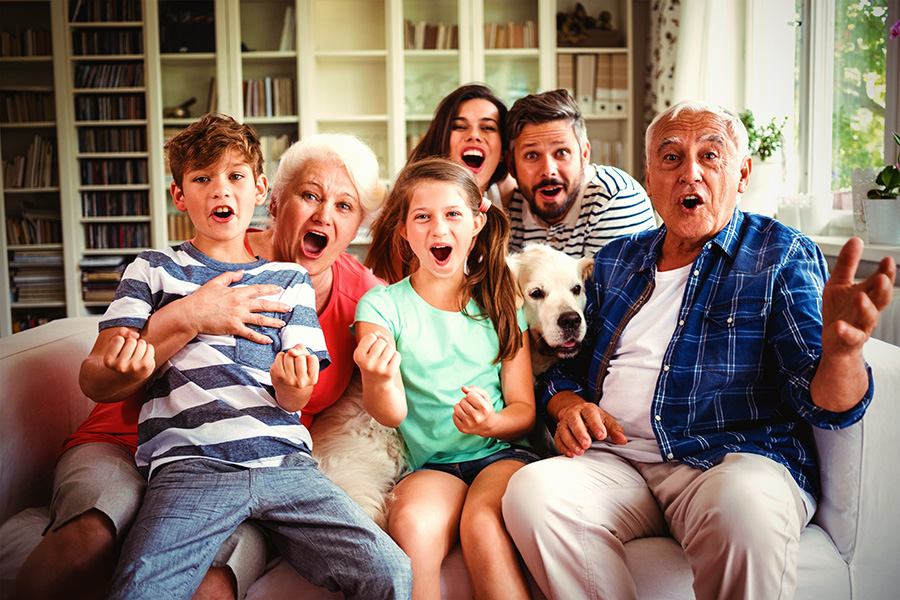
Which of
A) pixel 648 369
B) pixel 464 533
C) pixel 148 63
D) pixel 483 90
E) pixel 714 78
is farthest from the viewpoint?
pixel 148 63

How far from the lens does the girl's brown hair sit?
136 centimetres

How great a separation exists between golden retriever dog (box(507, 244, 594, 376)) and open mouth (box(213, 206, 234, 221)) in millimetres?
625

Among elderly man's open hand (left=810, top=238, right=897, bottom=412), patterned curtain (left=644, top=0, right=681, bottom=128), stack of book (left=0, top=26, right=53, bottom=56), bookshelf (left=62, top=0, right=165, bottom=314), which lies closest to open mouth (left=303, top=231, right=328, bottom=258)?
elderly man's open hand (left=810, top=238, right=897, bottom=412)

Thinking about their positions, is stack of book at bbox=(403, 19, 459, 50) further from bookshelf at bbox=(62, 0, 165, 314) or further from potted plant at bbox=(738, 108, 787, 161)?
potted plant at bbox=(738, 108, 787, 161)

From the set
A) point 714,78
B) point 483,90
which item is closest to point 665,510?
point 483,90

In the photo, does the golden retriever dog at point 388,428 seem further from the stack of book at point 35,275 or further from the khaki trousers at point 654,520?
the stack of book at point 35,275

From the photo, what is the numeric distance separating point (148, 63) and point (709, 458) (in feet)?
14.1

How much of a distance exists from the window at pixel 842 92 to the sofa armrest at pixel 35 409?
8.11ft

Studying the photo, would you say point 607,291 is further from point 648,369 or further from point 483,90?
point 483,90

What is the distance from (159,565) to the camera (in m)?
0.94

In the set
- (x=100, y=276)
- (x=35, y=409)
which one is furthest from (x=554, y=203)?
(x=100, y=276)

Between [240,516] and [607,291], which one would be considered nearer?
[240,516]

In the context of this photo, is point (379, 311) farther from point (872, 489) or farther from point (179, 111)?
point (179, 111)

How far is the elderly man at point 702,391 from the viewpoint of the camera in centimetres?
99
